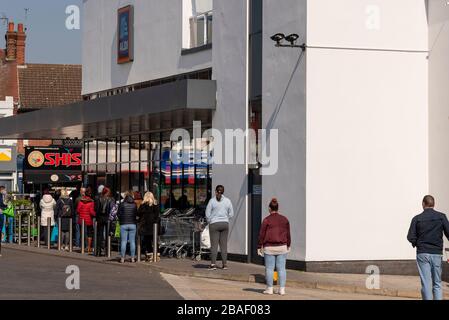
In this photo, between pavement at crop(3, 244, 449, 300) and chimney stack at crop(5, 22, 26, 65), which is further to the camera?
chimney stack at crop(5, 22, 26, 65)

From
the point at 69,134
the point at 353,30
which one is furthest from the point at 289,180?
the point at 69,134

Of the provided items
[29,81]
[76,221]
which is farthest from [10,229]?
[29,81]

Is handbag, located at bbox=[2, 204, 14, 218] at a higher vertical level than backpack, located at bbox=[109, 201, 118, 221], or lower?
lower

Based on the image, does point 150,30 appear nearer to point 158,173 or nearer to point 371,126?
point 158,173

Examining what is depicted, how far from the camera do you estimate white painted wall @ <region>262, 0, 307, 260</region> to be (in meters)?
21.9

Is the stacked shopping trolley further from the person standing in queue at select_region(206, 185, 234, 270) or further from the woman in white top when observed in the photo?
the woman in white top

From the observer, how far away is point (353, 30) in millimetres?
22109

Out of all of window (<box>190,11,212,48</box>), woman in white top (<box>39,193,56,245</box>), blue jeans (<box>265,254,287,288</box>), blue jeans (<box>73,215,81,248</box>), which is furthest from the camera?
woman in white top (<box>39,193,56,245</box>)

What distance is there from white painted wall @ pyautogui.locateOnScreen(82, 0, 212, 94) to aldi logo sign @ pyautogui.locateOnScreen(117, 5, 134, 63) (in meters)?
0.23

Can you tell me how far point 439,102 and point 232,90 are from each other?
5364 mm

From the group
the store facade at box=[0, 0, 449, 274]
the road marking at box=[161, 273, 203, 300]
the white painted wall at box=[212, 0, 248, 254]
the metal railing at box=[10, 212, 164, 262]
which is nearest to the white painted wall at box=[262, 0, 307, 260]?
the store facade at box=[0, 0, 449, 274]

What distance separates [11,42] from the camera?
69438mm

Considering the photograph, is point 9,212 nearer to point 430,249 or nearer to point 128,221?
point 128,221

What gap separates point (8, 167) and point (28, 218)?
26507mm
